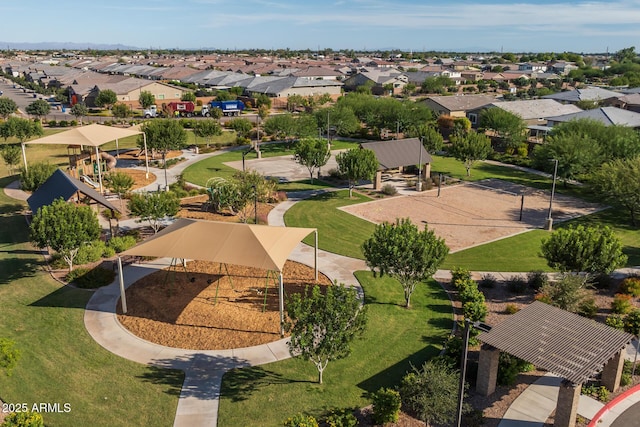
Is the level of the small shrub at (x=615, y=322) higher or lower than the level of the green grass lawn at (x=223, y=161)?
lower

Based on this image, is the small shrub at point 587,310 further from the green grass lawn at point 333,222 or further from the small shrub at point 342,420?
the small shrub at point 342,420

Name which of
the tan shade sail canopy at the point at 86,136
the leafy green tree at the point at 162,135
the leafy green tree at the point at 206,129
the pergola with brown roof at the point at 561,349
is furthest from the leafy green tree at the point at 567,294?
the leafy green tree at the point at 206,129

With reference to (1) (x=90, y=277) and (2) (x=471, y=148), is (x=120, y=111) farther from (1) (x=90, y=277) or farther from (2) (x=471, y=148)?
(1) (x=90, y=277)

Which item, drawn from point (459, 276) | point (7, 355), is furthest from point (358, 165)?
point (7, 355)

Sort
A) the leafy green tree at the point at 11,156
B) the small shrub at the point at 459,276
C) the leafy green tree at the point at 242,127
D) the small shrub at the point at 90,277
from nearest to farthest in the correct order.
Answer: the small shrub at the point at 90,277, the small shrub at the point at 459,276, the leafy green tree at the point at 11,156, the leafy green tree at the point at 242,127

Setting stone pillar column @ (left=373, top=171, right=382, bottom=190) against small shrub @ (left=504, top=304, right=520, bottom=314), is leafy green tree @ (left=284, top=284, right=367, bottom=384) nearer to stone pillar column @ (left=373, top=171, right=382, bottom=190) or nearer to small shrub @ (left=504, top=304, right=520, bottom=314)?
small shrub @ (left=504, top=304, right=520, bottom=314)

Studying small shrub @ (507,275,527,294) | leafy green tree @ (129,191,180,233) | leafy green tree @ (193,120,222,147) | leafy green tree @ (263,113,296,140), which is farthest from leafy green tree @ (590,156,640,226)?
leafy green tree @ (193,120,222,147)
